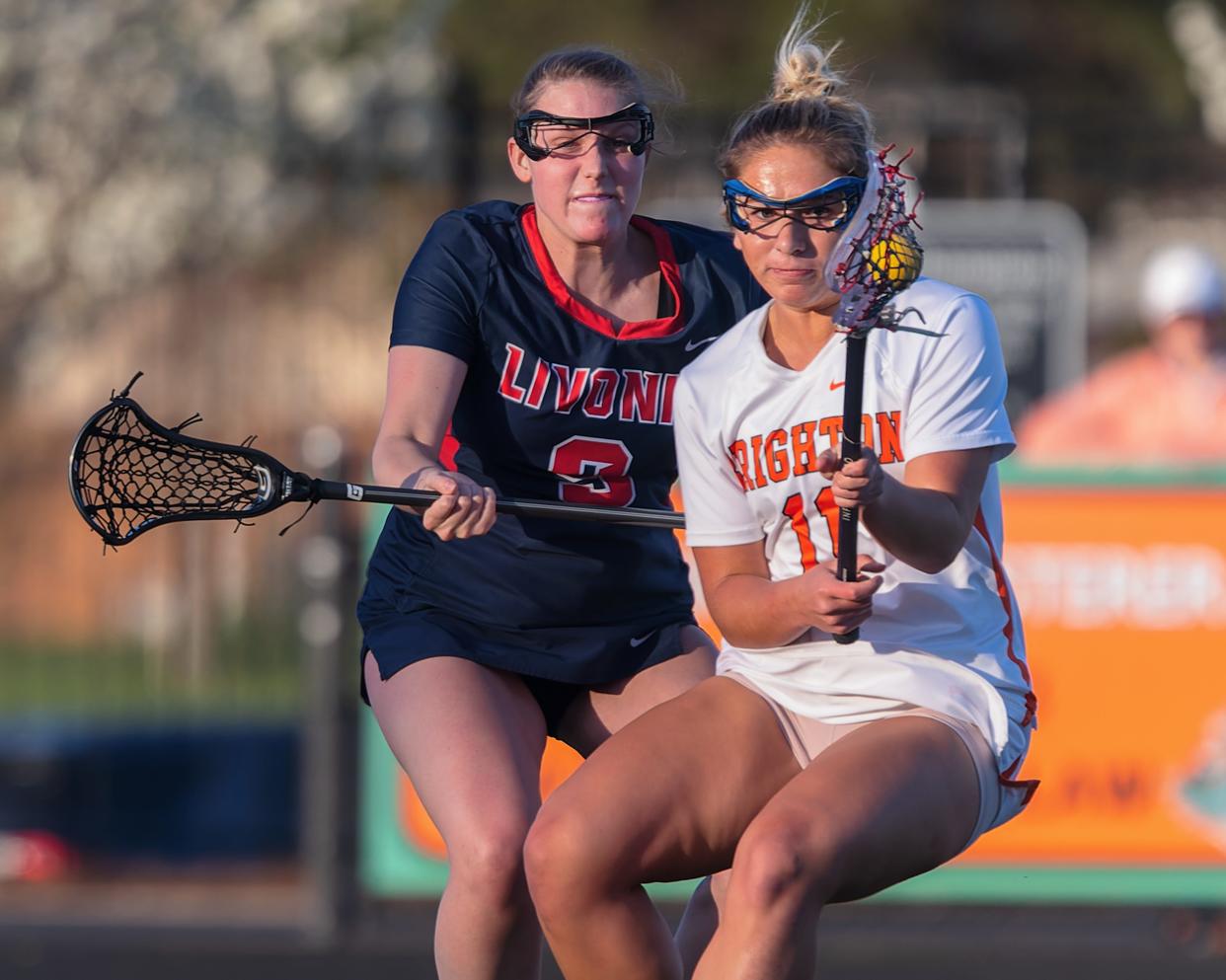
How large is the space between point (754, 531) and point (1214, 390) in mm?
4578

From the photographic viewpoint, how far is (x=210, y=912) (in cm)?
822

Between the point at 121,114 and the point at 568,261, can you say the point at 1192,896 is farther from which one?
the point at 121,114

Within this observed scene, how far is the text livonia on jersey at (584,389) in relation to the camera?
3855mm

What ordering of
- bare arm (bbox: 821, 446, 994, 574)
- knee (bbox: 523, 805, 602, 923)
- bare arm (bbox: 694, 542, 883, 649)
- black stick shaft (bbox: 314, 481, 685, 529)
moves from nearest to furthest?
bare arm (bbox: 821, 446, 994, 574) → bare arm (bbox: 694, 542, 883, 649) → knee (bbox: 523, 805, 602, 923) → black stick shaft (bbox: 314, 481, 685, 529)

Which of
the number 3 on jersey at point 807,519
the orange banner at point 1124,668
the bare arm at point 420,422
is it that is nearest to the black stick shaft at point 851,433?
the number 3 on jersey at point 807,519

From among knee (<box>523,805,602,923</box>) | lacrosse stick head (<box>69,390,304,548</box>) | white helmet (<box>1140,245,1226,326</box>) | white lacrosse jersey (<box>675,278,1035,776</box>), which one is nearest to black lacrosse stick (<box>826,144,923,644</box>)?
white lacrosse jersey (<box>675,278,1035,776</box>)

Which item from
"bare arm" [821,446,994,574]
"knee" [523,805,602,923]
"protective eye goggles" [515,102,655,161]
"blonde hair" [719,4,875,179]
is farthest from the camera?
"protective eye goggles" [515,102,655,161]

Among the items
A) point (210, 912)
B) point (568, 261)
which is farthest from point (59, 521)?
point (568, 261)

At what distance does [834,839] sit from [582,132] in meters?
1.41

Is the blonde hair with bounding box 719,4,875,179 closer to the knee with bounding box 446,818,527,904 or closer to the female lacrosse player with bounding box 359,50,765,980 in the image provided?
the female lacrosse player with bounding box 359,50,765,980

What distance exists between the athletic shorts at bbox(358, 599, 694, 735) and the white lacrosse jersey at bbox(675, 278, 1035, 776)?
40cm

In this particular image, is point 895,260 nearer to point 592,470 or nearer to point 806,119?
point 806,119

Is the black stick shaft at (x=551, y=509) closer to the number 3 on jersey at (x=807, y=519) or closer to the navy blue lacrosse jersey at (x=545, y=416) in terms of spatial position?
the navy blue lacrosse jersey at (x=545, y=416)

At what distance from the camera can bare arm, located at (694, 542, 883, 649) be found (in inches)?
128
